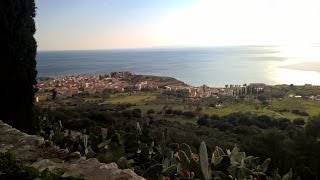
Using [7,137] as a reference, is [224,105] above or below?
below

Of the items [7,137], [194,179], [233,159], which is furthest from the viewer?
[7,137]

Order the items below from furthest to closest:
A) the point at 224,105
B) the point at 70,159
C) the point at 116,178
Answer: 1. the point at 224,105
2. the point at 70,159
3. the point at 116,178

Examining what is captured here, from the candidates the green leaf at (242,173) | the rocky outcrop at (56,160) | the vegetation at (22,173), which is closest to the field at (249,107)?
the rocky outcrop at (56,160)

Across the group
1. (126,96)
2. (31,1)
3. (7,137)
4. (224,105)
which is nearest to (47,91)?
(126,96)

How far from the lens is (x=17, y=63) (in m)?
9.40

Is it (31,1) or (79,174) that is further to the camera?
(31,1)

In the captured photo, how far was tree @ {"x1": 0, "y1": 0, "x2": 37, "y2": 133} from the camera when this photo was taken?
29.9 feet

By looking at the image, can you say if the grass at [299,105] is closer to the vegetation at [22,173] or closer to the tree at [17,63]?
the tree at [17,63]

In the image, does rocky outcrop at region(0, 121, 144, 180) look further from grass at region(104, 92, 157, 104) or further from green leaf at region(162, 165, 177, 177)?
grass at region(104, 92, 157, 104)

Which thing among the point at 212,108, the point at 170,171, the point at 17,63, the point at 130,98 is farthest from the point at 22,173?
the point at 130,98

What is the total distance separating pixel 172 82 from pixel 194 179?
6181cm

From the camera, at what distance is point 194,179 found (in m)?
4.02

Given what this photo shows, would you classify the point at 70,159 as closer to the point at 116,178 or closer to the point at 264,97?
the point at 116,178

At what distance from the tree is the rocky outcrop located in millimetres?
3735
